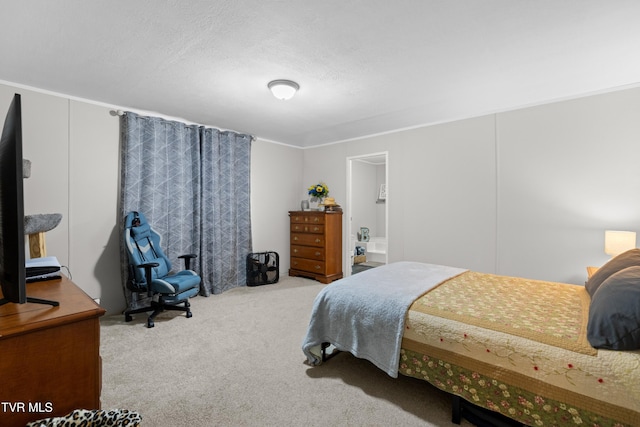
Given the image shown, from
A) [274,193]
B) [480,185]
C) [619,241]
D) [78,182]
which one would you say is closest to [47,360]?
[78,182]

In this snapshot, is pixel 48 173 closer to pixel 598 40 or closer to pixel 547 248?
pixel 598 40

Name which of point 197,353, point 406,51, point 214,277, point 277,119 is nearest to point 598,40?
point 406,51

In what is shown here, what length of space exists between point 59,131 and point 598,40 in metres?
5.02

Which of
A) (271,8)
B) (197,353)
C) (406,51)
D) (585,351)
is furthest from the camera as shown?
(197,353)

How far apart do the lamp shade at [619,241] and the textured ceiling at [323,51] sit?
148cm

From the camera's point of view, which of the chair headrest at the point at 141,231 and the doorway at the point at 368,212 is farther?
the doorway at the point at 368,212

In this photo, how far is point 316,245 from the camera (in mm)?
4902

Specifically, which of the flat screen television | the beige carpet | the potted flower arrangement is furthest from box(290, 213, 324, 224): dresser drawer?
the flat screen television

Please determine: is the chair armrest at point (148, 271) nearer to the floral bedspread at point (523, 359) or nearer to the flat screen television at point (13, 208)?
the flat screen television at point (13, 208)

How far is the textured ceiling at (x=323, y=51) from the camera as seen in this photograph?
5.83 ft

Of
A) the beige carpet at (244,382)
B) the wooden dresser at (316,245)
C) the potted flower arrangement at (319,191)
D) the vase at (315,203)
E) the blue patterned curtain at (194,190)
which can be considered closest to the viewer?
the beige carpet at (244,382)

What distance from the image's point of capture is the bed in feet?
4.19

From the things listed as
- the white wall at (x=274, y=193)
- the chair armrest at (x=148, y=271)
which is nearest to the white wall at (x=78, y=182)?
the chair armrest at (x=148, y=271)

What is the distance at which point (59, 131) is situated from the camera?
3.05 meters
